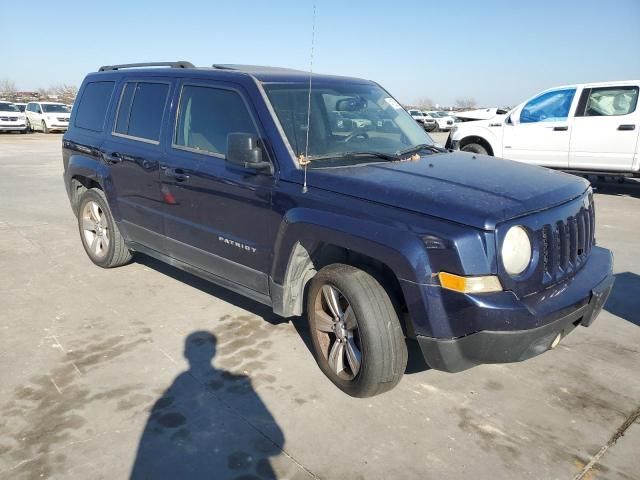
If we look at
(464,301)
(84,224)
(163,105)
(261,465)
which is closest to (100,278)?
(84,224)

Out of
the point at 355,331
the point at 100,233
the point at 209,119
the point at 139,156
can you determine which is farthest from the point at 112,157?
the point at 355,331

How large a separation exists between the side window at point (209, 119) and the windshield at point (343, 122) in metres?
0.26

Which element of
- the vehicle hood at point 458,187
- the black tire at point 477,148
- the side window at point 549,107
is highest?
the side window at point 549,107

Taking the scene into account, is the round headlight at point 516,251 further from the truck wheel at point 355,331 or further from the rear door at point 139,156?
the rear door at point 139,156

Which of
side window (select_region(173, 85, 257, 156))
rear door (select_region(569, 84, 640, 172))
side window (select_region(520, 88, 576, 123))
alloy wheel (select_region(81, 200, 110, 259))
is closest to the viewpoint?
side window (select_region(173, 85, 257, 156))

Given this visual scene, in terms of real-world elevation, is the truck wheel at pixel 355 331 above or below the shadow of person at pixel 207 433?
above

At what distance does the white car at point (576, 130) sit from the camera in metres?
9.31

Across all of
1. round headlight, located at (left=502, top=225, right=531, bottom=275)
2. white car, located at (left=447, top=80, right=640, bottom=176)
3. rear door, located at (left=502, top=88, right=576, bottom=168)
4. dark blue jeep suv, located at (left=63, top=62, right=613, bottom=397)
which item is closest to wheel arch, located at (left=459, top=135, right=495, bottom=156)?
white car, located at (left=447, top=80, right=640, bottom=176)

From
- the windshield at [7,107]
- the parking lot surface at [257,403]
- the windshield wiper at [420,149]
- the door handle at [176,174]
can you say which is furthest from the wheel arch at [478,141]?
the windshield at [7,107]

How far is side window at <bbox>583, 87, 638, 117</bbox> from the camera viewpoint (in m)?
9.30

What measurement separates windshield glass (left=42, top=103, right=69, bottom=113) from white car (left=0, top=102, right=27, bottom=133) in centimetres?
126

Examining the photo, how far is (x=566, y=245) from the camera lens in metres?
2.94

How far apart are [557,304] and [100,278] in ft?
13.8

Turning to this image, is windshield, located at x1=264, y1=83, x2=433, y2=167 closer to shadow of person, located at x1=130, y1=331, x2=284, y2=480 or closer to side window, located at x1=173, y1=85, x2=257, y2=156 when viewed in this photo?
side window, located at x1=173, y1=85, x2=257, y2=156
